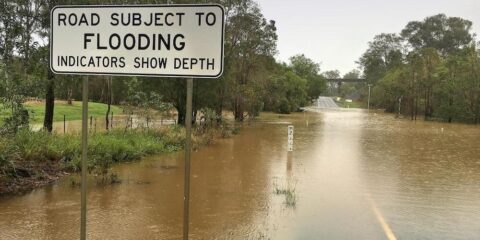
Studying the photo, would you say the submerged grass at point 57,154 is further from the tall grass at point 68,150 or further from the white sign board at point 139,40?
the white sign board at point 139,40

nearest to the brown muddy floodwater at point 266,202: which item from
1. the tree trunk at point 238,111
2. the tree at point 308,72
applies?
the tree trunk at point 238,111

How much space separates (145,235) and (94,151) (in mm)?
6973

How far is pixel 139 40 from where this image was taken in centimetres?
373

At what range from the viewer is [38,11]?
56.2ft

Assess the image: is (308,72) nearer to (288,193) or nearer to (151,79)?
(151,79)

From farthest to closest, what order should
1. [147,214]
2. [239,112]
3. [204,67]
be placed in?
[239,112]
[147,214]
[204,67]

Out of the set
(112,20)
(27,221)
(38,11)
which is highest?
(38,11)

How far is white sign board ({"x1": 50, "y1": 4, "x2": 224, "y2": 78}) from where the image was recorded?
11.6 feet

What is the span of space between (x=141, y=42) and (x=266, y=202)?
20.1 feet

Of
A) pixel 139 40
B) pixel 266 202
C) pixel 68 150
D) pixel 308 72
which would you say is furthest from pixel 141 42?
pixel 308 72

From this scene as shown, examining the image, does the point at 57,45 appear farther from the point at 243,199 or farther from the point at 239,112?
the point at 239,112

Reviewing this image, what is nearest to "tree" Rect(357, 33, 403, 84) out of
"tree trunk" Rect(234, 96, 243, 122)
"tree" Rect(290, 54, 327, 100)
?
"tree" Rect(290, 54, 327, 100)

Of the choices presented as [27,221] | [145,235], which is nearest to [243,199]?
[145,235]

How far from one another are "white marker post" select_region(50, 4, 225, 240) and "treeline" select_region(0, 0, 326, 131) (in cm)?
714
